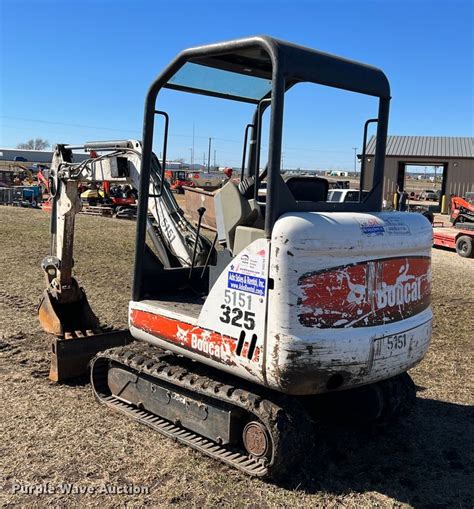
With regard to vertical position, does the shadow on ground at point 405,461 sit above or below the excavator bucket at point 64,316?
below

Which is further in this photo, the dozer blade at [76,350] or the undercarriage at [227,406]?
the dozer blade at [76,350]

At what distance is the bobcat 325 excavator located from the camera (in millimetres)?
3555

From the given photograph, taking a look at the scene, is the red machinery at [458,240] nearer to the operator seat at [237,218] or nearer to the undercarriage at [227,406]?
the undercarriage at [227,406]

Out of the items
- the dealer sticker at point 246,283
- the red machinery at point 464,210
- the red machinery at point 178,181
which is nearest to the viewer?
the dealer sticker at point 246,283

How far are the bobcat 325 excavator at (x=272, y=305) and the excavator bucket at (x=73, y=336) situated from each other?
0.47 metres

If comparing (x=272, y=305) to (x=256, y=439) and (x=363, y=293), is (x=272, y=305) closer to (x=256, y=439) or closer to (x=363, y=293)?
(x=363, y=293)

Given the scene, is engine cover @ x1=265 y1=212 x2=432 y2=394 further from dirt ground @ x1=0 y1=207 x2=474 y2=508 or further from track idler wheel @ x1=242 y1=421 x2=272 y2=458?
dirt ground @ x1=0 y1=207 x2=474 y2=508

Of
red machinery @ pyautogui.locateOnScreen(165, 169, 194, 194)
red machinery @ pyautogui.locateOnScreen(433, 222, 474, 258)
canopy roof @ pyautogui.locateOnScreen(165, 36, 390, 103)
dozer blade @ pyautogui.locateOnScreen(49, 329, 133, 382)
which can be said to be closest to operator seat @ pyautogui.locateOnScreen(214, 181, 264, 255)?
canopy roof @ pyautogui.locateOnScreen(165, 36, 390, 103)

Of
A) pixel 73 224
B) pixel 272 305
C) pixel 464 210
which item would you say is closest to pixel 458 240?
pixel 464 210

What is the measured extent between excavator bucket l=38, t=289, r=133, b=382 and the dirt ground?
210mm

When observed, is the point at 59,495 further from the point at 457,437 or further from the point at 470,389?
the point at 470,389

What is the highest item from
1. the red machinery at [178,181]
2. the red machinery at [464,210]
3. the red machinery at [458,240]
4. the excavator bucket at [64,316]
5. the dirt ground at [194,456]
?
the red machinery at [178,181]

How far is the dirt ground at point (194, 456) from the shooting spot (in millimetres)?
3717

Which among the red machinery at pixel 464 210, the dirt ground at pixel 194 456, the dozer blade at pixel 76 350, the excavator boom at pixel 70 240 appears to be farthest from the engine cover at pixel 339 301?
the red machinery at pixel 464 210
